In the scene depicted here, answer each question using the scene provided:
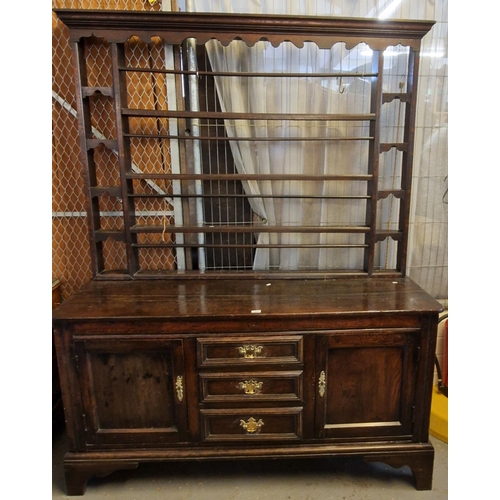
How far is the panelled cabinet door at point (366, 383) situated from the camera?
140cm

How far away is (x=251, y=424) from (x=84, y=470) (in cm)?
72

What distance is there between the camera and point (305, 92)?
5.71 ft

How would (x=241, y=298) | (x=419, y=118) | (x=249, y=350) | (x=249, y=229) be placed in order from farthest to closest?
(x=419, y=118) → (x=249, y=229) → (x=241, y=298) → (x=249, y=350)

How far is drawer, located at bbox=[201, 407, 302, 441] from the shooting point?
143cm

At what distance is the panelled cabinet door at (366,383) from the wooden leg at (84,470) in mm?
842

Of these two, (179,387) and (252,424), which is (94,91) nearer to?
(179,387)

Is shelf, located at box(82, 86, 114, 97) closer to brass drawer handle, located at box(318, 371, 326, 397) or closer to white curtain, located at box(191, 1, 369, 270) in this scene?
white curtain, located at box(191, 1, 369, 270)

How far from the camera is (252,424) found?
1448mm

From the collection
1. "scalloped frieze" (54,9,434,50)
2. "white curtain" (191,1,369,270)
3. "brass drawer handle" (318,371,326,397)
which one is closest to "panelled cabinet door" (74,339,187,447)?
"brass drawer handle" (318,371,326,397)

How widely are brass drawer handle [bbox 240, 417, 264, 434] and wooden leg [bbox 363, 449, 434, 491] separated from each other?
0.48m

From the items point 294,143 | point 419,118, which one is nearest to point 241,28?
point 294,143

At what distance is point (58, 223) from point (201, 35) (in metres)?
1.18

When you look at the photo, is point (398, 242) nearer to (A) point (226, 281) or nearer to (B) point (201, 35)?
(A) point (226, 281)

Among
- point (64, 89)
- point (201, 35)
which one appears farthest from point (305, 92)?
point (64, 89)
